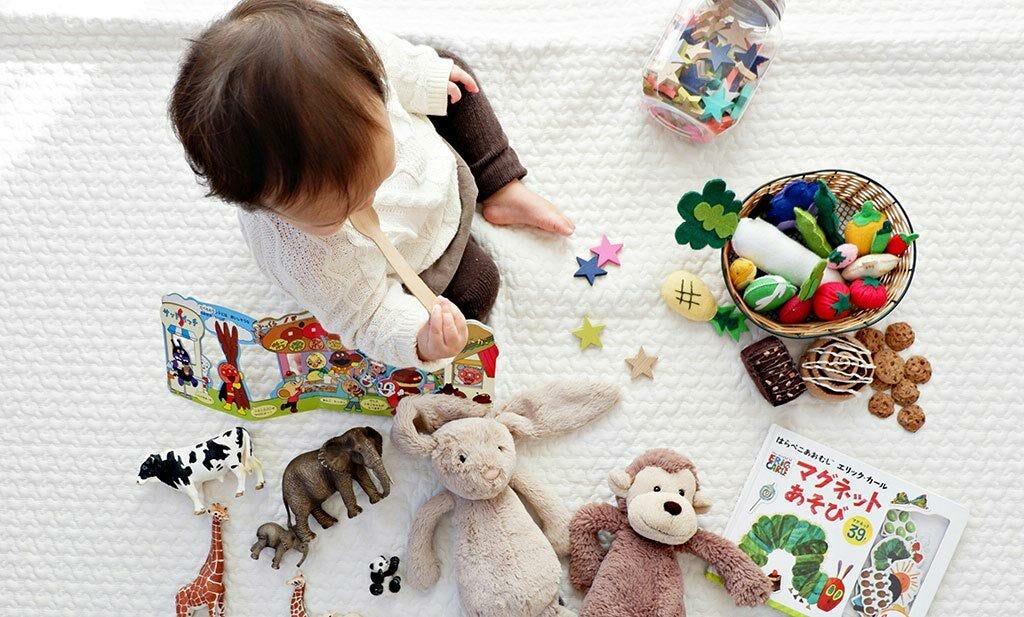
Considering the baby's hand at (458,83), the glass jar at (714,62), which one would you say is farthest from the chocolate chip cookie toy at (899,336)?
the baby's hand at (458,83)

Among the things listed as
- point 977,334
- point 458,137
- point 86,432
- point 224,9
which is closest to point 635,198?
point 458,137

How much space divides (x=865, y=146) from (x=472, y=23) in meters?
0.55

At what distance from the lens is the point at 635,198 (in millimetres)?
1074

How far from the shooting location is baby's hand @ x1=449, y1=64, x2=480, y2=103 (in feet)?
3.13

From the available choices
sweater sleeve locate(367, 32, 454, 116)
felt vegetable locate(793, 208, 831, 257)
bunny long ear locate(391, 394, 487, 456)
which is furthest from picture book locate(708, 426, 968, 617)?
sweater sleeve locate(367, 32, 454, 116)

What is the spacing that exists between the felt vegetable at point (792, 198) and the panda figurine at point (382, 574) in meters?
0.64

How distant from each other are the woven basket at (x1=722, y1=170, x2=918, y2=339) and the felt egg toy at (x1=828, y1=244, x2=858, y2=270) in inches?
2.2

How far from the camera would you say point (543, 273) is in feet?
3.47

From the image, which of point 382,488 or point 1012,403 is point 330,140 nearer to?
point 382,488

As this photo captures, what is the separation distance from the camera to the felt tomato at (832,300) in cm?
96

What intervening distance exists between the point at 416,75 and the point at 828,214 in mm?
515

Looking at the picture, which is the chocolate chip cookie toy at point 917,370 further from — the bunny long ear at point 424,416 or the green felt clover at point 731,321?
the bunny long ear at point 424,416

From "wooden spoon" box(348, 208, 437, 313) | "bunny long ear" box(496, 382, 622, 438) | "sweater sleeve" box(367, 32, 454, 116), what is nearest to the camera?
"wooden spoon" box(348, 208, 437, 313)

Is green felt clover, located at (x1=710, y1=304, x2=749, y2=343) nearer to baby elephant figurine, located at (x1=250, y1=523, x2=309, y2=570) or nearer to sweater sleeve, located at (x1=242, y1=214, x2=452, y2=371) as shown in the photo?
sweater sleeve, located at (x1=242, y1=214, x2=452, y2=371)
